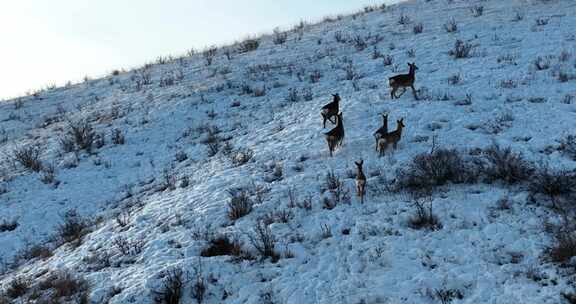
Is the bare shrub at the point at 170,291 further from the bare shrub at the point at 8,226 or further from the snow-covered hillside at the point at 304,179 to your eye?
the bare shrub at the point at 8,226

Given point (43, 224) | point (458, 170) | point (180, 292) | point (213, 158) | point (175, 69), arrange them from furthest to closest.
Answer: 1. point (175, 69)
2. point (213, 158)
3. point (43, 224)
4. point (458, 170)
5. point (180, 292)

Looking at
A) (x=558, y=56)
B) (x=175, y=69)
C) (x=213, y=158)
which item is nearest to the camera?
(x=213, y=158)

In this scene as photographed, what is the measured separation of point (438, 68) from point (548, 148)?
5.64 metres

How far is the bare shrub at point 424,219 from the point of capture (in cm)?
640

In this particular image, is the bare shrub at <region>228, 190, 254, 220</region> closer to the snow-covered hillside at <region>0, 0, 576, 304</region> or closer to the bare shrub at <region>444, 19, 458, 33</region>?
the snow-covered hillside at <region>0, 0, 576, 304</region>

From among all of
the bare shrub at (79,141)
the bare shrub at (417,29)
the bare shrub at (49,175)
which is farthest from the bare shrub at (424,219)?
the bare shrub at (417,29)

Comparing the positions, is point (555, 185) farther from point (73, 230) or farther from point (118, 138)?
point (118, 138)

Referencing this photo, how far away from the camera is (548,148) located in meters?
7.75

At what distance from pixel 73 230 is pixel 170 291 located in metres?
3.85

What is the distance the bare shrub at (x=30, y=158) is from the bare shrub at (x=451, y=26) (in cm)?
1276

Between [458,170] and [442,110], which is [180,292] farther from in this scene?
[442,110]

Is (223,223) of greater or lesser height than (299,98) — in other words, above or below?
below

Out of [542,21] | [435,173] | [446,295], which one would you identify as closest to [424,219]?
[435,173]

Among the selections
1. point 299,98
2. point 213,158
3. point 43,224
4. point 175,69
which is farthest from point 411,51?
point 43,224
